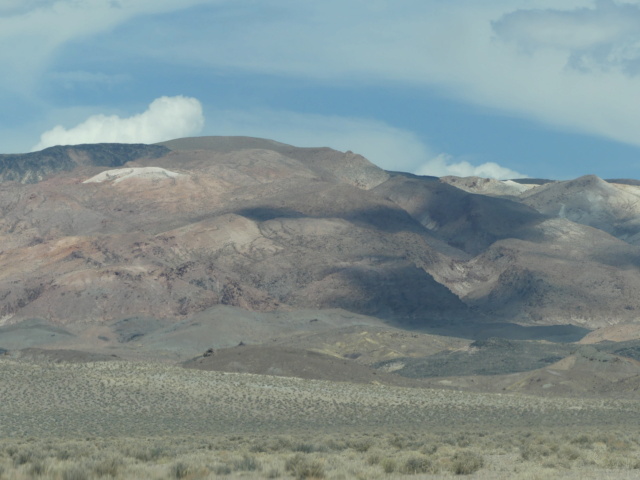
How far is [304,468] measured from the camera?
2198 centimetres

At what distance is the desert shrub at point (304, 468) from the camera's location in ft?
70.8

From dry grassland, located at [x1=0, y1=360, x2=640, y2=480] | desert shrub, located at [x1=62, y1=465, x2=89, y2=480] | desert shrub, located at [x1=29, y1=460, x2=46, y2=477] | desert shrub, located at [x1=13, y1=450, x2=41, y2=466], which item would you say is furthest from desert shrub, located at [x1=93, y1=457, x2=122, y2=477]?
desert shrub, located at [x1=13, y1=450, x2=41, y2=466]

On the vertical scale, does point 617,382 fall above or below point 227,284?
below

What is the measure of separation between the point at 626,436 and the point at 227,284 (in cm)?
16320

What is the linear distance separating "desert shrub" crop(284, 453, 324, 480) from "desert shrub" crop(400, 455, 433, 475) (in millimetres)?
2126

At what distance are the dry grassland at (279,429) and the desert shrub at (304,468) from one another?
4 cm

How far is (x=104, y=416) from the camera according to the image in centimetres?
4981

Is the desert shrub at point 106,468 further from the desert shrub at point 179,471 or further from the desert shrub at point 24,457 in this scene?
the desert shrub at point 24,457

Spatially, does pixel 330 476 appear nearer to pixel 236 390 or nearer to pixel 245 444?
pixel 245 444

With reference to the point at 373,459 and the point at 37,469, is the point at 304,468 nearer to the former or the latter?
the point at 373,459

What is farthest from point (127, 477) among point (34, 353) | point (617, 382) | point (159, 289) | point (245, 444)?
point (159, 289)

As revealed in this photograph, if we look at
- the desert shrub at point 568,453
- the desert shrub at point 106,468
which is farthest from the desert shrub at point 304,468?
the desert shrub at point 568,453

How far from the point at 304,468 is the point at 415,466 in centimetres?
329

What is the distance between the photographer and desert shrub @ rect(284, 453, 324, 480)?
850 inches
